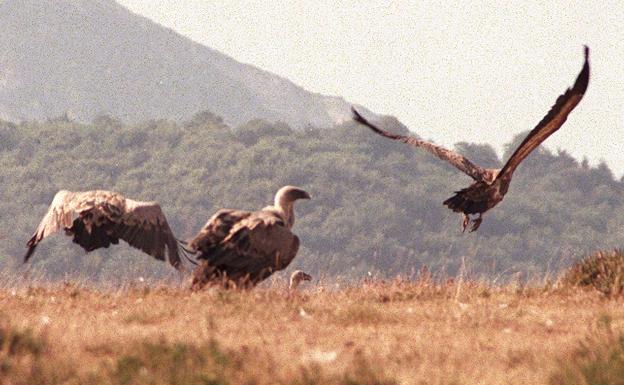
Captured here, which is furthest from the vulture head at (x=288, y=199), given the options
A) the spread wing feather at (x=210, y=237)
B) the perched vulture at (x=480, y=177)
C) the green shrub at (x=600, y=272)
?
the green shrub at (x=600, y=272)

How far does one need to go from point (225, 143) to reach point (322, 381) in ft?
418

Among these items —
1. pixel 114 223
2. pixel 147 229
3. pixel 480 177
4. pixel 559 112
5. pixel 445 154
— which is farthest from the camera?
pixel 445 154

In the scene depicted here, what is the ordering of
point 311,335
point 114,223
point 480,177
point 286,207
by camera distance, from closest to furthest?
point 311,335
point 286,207
point 114,223
point 480,177

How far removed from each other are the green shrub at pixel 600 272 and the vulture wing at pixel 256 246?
3766 mm

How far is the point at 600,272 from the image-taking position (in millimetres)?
15594

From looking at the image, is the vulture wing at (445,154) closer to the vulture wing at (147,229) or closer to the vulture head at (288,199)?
the vulture head at (288,199)

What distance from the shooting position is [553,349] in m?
10.0

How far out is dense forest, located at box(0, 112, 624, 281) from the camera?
384 feet

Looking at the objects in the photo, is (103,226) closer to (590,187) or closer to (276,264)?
(276,264)

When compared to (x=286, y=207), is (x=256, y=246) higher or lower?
lower

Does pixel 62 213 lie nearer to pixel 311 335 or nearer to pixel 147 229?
pixel 147 229

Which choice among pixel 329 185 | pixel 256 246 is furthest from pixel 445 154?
pixel 329 185

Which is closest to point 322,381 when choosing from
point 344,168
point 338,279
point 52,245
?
point 338,279

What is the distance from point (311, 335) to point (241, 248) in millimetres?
3412
